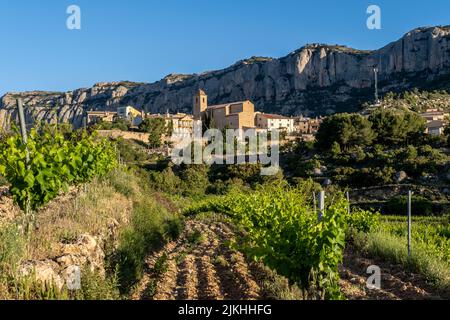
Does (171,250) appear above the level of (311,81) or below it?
below

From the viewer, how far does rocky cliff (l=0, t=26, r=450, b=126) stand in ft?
328

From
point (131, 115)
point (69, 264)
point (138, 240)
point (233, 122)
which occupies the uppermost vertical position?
point (131, 115)

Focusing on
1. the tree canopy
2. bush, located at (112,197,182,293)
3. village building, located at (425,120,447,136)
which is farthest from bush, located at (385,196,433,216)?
village building, located at (425,120,447,136)

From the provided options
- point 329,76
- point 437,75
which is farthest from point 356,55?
point 437,75

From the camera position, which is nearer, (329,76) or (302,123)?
(302,123)

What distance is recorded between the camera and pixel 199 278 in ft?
24.8

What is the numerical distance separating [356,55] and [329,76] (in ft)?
45.0

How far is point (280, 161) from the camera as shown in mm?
43031

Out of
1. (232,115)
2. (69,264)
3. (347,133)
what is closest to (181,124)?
(232,115)

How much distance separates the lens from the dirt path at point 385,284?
20.9ft

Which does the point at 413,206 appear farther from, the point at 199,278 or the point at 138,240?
the point at 199,278

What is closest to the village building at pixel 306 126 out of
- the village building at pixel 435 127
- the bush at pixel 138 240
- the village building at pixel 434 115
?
the village building at pixel 434 115

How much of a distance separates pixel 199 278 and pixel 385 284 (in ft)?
10.9
